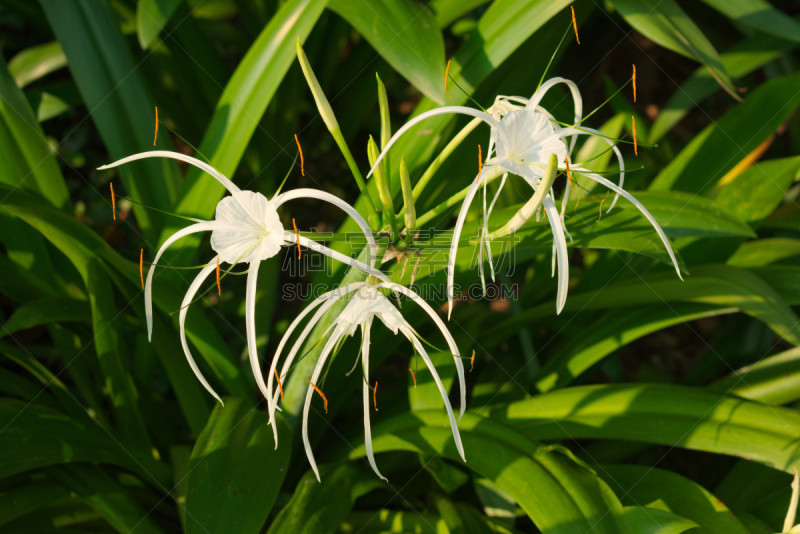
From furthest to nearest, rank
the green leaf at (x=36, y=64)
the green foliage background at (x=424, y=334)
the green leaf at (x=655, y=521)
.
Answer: the green leaf at (x=36, y=64) → the green foliage background at (x=424, y=334) → the green leaf at (x=655, y=521)

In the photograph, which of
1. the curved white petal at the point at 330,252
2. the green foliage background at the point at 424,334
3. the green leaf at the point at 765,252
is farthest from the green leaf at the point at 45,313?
the green leaf at the point at 765,252

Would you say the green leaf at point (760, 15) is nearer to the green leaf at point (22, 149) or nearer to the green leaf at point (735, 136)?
the green leaf at point (735, 136)

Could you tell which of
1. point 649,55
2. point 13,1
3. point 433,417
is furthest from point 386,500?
point 649,55

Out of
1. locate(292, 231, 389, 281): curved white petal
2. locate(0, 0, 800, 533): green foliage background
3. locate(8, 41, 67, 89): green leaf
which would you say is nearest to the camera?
locate(292, 231, 389, 281): curved white petal

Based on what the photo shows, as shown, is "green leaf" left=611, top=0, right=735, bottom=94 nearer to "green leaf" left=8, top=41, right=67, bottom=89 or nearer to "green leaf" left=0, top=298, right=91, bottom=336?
"green leaf" left=0, top=298, right=91, bottom=336

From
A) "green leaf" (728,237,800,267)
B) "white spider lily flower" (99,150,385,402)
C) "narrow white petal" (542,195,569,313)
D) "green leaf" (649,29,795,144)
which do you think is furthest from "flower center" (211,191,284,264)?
"green leaf" (649,29,795,144)

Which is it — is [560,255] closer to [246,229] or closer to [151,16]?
[246,229]
